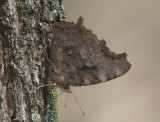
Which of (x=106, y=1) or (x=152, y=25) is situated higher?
(x=106, y=1)

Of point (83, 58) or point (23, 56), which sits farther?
point (83, 58)

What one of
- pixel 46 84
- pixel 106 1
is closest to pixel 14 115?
pixel 46 84

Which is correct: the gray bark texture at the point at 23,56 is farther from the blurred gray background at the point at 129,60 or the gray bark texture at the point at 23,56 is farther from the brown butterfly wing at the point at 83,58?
the blurred gray background at the point at 129,60

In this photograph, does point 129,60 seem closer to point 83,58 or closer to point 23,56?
point 83,58

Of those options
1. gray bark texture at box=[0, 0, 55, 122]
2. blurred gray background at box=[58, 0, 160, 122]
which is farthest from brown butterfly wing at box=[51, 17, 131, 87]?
blurred gray background at box=[58, 0, 160, 122]

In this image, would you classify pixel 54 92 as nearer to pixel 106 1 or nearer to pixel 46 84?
pixel 46 84

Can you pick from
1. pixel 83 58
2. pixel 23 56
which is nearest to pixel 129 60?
pixel 83 58

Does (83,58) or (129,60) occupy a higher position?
(129,60)
